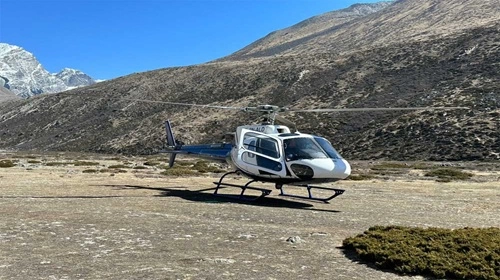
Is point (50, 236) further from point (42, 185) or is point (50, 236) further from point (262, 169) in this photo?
point (42, 185)

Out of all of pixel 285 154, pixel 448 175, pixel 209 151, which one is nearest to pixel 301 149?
pixel 285 154

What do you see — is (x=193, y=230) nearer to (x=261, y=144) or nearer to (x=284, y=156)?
(x=284, y=156)

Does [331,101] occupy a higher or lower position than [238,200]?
higher

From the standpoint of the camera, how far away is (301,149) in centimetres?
1648

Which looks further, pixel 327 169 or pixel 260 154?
pixel 260 154

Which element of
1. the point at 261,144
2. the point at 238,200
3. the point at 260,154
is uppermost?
the point at 261,144

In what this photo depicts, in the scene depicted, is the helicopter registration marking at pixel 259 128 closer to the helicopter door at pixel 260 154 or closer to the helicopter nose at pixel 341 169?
the helicopter door at pixel 260 154

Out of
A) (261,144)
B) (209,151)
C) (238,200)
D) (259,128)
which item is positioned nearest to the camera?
(261,144)

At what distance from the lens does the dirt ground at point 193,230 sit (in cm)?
796

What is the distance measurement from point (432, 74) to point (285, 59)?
38814 mm

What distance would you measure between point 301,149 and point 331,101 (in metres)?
62.6

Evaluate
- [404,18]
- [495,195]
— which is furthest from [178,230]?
[404,18]

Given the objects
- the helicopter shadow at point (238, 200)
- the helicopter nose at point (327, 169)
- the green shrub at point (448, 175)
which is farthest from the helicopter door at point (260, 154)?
the green shrub at point (448, 175)

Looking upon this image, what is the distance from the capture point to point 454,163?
155ft
